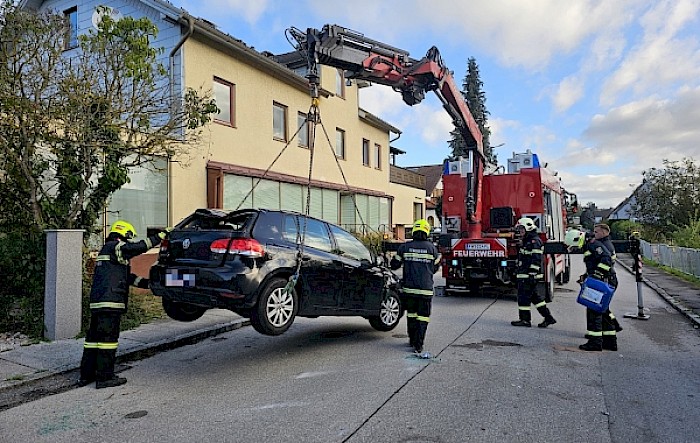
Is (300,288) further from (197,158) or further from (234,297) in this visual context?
(197,158)

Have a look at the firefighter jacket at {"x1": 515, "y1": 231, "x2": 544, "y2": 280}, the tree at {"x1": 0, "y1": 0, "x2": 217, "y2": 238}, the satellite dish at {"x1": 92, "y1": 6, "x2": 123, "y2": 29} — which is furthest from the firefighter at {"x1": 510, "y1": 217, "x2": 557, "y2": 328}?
the satellite dish at {"x1": 92, "y1": 6, "x2": 123, "y2": 29}

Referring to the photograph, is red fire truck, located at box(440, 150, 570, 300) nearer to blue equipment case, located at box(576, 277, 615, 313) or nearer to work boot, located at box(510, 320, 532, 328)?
work boot, located at box(510, 320, 532, 328)

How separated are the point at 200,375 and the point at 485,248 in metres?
6.89

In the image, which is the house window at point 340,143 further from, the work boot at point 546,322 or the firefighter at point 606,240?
the firefighter at point 606,240

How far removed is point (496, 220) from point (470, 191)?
0.98 m

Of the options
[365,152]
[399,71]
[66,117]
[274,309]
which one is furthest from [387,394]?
Answer: [365,152]

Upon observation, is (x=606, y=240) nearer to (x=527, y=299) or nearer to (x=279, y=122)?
(x=527, y=299)

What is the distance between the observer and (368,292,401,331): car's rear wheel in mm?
7582

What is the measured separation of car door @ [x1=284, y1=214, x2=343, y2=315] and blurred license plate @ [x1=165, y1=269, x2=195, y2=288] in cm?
115

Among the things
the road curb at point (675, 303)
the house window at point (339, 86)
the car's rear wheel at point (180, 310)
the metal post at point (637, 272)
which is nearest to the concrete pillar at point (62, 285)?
the car's rear wheel at point (180, 310)

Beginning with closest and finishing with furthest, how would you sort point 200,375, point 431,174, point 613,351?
1. point 200,375
2. point 613,351
3. point 431,174

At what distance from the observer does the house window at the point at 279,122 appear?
55.1ft

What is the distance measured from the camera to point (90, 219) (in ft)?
27.5

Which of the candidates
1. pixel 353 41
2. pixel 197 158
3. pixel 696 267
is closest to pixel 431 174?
pixel 696 267
